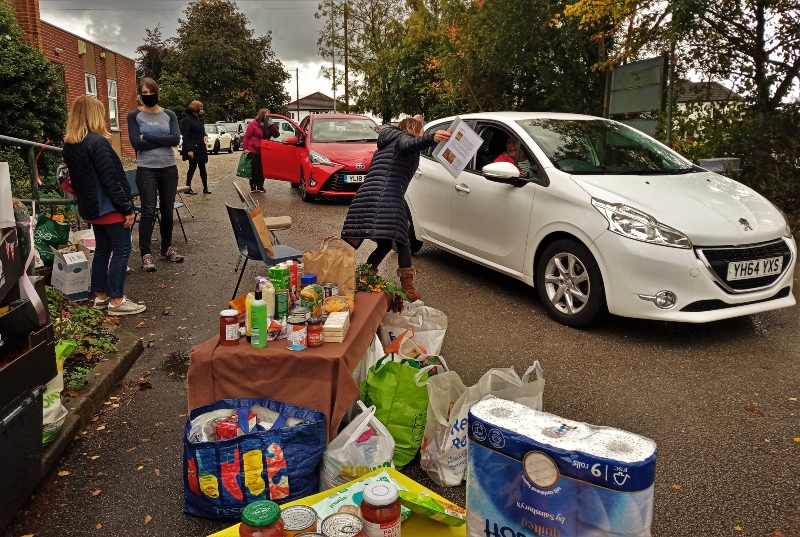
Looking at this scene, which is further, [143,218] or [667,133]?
[667,133]

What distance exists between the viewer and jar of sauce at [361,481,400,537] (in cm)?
232

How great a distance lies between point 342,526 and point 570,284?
3.68 metres

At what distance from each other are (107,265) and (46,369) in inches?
120

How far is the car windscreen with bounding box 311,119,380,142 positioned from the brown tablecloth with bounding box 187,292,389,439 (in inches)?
404

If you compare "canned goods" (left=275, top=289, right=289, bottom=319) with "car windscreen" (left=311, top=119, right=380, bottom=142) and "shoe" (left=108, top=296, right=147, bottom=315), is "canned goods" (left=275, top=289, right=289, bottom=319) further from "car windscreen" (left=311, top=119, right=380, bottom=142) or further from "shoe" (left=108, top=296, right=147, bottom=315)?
"car windscreen" (left=311, top=119, right=380, bottom=142)

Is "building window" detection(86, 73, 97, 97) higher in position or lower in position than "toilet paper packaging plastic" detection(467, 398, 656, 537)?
higher

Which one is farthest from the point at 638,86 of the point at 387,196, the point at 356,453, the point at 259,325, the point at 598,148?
the point at 356,453

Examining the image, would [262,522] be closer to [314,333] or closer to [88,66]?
[314,333]

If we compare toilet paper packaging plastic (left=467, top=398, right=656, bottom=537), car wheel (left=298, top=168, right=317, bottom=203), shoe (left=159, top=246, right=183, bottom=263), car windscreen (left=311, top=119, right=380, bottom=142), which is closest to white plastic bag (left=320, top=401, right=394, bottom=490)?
toilet paper packaging plastic (left=467, top=398, right=656, bottom=537)

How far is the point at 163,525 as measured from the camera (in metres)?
3.04

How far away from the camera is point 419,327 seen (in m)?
4.39

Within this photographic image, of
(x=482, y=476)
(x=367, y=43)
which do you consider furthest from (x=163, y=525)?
(x=367, y=43)

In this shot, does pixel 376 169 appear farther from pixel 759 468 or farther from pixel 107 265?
pixel 759 468

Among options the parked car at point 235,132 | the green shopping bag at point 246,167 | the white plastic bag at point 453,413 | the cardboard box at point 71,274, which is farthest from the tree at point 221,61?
A: the white plastic bag at point 453,413
